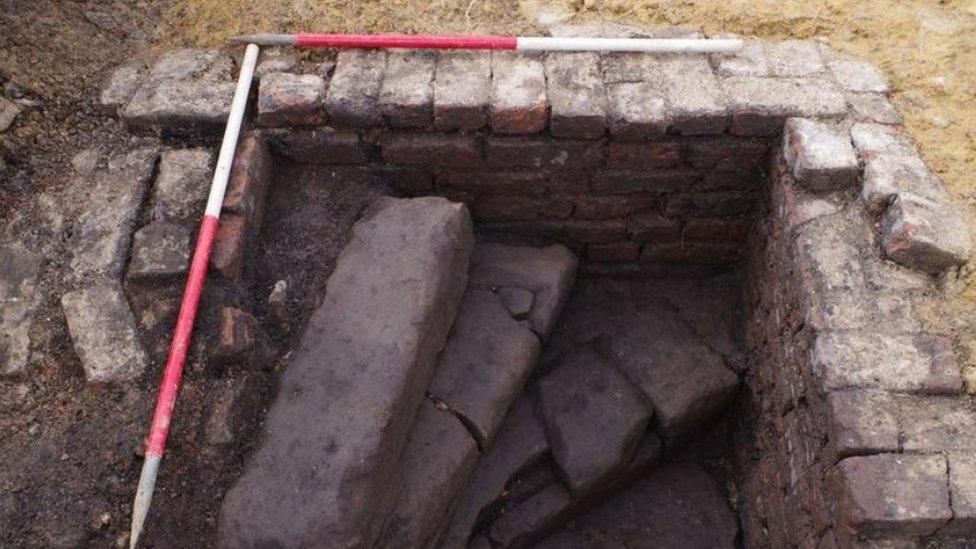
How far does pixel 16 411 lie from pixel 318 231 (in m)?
1.19

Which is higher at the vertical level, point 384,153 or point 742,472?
point 384,153

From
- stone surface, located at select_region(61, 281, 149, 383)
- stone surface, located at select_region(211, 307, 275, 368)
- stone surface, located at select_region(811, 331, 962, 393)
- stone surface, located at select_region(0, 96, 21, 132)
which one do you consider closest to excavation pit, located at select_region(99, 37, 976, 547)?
stone surface, located at select_region(811, 331, 962, 393)

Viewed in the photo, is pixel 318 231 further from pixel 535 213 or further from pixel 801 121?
pixel 801 121

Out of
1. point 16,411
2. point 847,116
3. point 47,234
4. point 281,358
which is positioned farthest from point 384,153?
point 847,116

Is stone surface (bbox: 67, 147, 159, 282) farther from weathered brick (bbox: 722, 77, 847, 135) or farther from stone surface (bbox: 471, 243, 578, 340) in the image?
weathered brick (bbox: 722, 77, 847, 135)

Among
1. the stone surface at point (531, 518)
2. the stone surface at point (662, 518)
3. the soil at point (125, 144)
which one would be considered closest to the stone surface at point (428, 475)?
the stone surface at point (531, 518)

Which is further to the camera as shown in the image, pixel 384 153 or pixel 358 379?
pixel 384 153

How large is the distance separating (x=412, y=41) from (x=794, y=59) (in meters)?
1.58

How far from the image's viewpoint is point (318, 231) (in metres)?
3.10

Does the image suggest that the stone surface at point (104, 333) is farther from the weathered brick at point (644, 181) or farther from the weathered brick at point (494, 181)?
the weathered brick at point (644, 181)

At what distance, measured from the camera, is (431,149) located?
3168mm

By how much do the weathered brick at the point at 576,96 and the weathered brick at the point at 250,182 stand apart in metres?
1.14

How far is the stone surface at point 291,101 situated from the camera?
9.99 feet

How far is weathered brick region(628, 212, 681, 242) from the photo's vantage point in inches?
140
